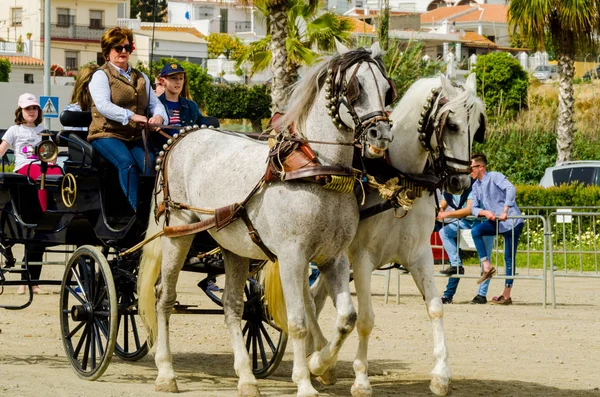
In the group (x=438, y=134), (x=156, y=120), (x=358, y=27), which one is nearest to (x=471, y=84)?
(x=438, y=134)

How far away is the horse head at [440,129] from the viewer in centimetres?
813

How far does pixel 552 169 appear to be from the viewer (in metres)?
23.9

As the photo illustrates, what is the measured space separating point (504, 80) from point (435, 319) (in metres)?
45.3

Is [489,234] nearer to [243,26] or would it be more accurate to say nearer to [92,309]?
[92,309]

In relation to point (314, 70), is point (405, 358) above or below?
below

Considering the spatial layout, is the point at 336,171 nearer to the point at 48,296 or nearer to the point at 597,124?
the point at 48,296

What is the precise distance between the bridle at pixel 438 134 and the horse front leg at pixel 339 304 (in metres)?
1.02

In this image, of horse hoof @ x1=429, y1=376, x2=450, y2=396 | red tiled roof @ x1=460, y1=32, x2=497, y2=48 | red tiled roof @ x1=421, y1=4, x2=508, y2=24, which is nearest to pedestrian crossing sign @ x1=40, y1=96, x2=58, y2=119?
horse hoof @ x1=429, y1=376, x2=450, y2=396

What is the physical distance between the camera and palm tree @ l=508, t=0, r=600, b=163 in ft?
85.8

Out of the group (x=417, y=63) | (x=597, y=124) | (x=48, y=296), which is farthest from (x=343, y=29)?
(x=48, y=296)

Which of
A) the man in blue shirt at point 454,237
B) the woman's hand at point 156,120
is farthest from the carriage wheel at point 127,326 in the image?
the man in blue shirt at point 454,237

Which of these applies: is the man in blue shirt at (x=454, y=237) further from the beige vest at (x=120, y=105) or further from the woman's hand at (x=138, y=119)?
the woman's hand at (x=138, y=119)

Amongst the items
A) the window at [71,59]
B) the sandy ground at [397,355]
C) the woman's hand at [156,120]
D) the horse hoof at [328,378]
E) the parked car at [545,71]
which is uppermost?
the window at [71,59]

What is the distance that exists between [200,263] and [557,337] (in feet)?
14.6
